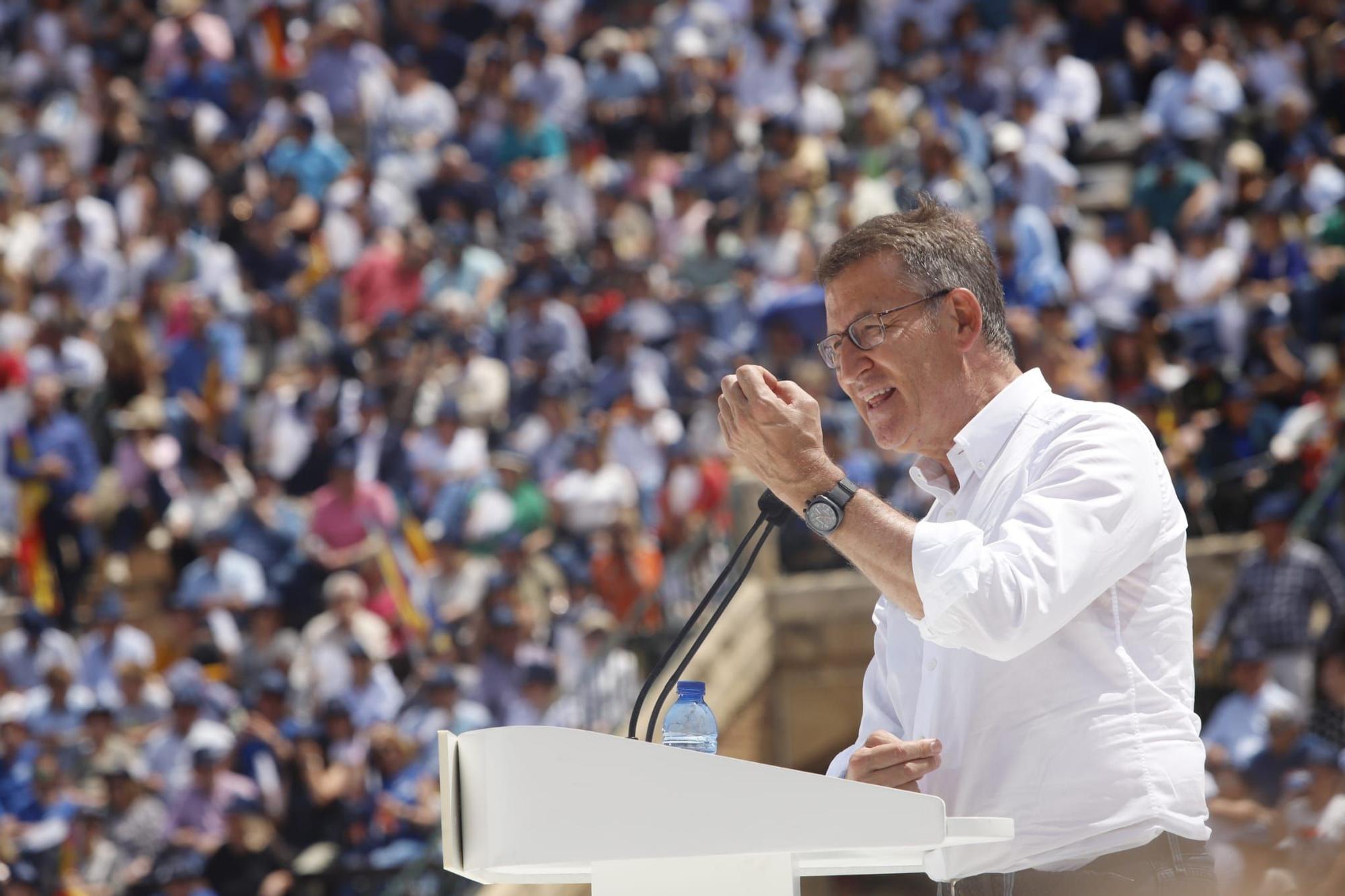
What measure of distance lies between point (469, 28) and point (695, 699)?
43.8 ft

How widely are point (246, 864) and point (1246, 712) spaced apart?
4606 millimetres

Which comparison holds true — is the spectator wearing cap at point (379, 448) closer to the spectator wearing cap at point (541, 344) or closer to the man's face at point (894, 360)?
the spectator wearing cap at point (541, 344)

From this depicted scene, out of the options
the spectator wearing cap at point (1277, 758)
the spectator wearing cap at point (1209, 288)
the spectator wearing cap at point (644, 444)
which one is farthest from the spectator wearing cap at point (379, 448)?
the spectator wearing cap at point (1277, 758)

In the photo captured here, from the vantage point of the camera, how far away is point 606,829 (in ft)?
7.20

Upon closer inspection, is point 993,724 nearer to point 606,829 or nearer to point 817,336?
point 606,829

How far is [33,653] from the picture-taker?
10.7 meters

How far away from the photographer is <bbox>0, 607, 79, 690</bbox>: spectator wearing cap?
10.6 metres

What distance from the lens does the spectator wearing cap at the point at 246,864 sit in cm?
904

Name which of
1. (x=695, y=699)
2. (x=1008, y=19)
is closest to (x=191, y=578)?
(x=1008, y=19)

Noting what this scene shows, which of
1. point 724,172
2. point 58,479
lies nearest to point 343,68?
point 724,172

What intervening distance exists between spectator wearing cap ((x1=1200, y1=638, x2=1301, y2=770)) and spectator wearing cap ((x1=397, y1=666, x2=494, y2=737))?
11.2 feet

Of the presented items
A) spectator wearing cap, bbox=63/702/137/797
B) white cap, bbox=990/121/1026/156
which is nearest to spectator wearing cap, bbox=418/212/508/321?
white cap, bbox=990/121/1026/156

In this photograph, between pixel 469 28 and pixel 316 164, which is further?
pixel 469 28

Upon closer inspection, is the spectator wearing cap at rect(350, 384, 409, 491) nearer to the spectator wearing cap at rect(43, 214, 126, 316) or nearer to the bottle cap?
the spectator wearing cap at rect(43, 214, 126, 316)
